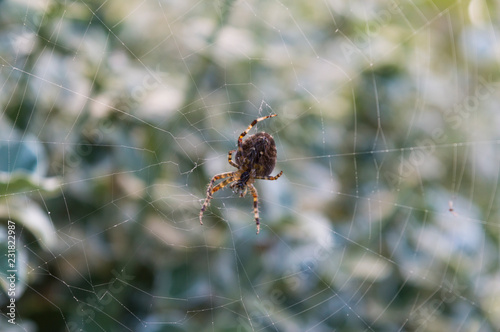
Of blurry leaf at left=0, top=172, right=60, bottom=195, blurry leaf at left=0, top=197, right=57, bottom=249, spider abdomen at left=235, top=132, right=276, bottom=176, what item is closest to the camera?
blurry leaf at left=0, top=172, right=60, bottom=195

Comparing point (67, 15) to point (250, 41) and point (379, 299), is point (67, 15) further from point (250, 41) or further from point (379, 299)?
point (379, 299)

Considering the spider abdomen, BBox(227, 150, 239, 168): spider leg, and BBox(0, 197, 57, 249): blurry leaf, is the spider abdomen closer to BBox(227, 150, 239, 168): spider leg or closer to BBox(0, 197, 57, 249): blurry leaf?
BBox(227, 150, 239, 168): spider leg

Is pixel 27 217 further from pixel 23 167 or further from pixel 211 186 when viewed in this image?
pixel 211 186

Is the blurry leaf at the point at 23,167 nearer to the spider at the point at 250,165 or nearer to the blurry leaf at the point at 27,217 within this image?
the blurry leaf at the point at 27,217

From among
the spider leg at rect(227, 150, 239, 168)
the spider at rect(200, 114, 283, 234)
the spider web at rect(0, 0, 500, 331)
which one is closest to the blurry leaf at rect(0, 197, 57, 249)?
the spider web at rect(0, 0, 500, 331)

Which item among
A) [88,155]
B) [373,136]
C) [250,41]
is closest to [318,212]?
[373,136]

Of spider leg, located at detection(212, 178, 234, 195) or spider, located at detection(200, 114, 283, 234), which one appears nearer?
spider, located at detection(200, 114, 283, 234)

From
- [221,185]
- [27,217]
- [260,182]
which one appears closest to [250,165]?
[260,182]
